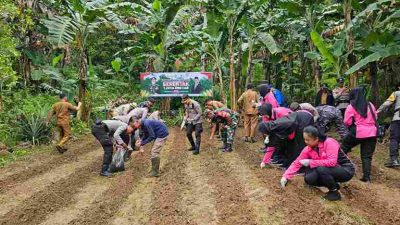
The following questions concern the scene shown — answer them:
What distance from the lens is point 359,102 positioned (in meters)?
6.65

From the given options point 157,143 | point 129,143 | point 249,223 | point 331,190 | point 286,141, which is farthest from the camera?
point 129,143

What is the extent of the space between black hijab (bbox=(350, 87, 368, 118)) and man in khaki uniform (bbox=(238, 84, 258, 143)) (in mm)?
3910

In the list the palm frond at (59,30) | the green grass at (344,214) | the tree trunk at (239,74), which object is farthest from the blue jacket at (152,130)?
the tree trunk at (239,74)

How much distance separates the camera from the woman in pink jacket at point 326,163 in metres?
5.59

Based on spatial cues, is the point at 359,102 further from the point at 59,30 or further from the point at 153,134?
the point at 59,30

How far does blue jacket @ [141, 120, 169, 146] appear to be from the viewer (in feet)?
24.9

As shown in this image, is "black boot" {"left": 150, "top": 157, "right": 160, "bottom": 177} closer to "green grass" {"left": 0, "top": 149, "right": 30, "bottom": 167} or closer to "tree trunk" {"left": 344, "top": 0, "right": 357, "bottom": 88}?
"green grass" {"left": 0, "top": 149, "right": 30, "bottom": 167}

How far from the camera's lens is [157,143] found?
7805 millimetres

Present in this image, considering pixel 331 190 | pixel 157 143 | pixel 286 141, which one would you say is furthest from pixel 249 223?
pixel 157 143

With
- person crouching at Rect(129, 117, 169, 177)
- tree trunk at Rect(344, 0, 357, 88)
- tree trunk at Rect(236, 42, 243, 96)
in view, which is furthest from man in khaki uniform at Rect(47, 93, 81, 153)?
tree trunk at Rect(344, 0, 357, 88)

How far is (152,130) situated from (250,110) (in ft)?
12.3

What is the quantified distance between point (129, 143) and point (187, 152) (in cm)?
164

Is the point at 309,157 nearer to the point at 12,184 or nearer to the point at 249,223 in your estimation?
the point at 249,223

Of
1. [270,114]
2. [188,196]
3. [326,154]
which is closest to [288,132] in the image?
[270,114]
